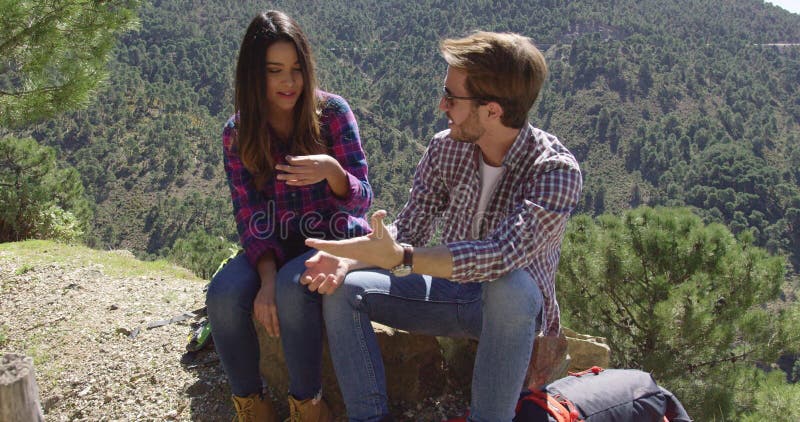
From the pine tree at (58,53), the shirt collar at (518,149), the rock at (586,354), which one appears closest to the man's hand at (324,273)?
the shirt collar at (518,149)

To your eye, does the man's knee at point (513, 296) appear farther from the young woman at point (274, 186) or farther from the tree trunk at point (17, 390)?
the tree trunk at point (17, 390)

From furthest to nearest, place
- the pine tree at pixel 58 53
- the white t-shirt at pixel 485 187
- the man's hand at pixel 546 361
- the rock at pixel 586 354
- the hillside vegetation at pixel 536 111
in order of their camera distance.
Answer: the hillside vegetation at pixel 536 111 < the pine tree at pixel 58 53 < the rock at pixel 586 354 < the man's hand at pixel 546 361 < the white t-shirt at pixel 485 187

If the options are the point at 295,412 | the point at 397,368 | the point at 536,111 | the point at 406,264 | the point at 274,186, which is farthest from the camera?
the point at 536,111

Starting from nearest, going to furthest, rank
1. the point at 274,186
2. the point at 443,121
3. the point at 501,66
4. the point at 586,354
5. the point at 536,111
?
the point at 501,66 → the point at 274,186 → the point at 586,354 → the point at 536,111 → the point at 443,121

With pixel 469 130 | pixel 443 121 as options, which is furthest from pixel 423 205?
pixel 443 121

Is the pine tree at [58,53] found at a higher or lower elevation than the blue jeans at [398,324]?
higher

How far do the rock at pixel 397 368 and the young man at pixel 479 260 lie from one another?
1.46ft

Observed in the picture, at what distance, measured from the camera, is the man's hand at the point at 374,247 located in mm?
1568

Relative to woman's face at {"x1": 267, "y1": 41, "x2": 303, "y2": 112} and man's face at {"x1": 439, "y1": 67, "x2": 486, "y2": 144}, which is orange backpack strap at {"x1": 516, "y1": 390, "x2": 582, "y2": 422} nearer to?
man's face at {"x1": 439, "y1": 67, "x2": 486, "y2": 144}

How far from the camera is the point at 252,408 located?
199 cm

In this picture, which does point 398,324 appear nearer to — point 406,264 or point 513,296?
point 406,264

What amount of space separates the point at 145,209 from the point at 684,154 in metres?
47.6

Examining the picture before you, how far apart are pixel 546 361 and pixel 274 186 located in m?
1.15

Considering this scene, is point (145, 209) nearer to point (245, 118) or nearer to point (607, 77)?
point (245, 118)
